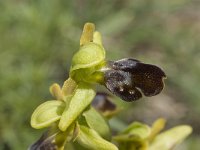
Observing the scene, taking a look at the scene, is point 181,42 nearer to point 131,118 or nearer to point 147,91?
point 131,118

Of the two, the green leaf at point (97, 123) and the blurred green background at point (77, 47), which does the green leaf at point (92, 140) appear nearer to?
the green leaf at point (97, 123)

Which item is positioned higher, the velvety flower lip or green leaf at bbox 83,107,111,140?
the velvety flower lip

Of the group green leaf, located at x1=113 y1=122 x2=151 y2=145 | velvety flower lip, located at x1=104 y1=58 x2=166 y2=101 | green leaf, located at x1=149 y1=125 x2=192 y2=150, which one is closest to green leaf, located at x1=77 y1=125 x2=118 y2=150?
velvety flower lip, located at x1=104 y1=58 x2=166 y2=101

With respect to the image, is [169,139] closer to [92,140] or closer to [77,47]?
[92,140]

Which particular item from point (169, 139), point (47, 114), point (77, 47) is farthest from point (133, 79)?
point (77, 47)

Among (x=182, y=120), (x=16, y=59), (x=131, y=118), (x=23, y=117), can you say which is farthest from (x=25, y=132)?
(x=182, y=120)

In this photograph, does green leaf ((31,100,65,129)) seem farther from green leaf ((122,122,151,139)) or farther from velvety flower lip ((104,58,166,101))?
green leaf ((122,122,151,139))
